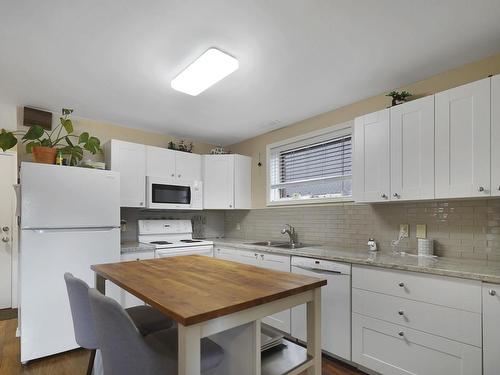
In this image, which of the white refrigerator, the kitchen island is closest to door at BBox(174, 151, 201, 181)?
the white refrigerator

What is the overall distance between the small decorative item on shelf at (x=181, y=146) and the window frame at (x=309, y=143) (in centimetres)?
118

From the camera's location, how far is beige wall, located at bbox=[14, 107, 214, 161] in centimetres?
304

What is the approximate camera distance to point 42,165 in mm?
2410

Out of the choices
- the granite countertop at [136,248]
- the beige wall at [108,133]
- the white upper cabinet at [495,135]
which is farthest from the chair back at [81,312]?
the white upper cabinet at [495,135]

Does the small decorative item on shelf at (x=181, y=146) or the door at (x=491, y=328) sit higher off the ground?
the small decorative item on shelf at (x=181, y=146)

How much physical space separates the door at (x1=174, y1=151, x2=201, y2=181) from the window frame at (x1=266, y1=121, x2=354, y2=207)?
3.30ft

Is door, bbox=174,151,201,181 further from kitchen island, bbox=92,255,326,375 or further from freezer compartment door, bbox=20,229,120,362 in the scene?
kitchen island, bbox=92,255,326,375

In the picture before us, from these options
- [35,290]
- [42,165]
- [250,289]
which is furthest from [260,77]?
[35,290]

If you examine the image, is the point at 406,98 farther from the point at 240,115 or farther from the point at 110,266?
the point at 110,266

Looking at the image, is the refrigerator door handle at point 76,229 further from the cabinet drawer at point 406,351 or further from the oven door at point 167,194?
the cabinet drawer at point 406,351

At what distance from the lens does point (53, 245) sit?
2418mm

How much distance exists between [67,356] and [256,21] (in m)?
3.05

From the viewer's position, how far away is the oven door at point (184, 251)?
3213 mm

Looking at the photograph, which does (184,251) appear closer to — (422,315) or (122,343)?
(122,343)
